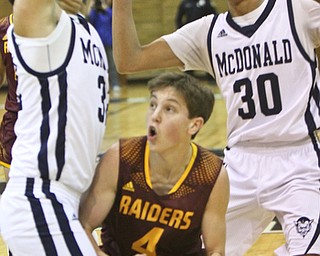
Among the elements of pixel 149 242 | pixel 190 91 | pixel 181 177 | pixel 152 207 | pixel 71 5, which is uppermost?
pixel 71 5

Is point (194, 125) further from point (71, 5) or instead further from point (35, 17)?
point (35, 17)

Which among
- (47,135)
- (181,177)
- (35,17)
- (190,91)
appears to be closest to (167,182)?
(181,177)

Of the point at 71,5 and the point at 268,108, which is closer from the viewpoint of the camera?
the point at 71,5

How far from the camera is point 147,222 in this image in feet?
11.8

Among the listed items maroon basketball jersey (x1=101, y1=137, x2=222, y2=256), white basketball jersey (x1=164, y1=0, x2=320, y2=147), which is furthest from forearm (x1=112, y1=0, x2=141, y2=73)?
maroon basketball jersey (x1=101, y1=137, x2=222, y2=256)

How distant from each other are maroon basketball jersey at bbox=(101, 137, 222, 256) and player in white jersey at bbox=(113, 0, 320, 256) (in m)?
0.66

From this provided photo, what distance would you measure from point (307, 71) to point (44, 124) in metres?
1.69

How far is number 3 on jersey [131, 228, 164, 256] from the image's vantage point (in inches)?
143

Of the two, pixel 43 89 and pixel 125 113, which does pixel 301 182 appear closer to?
pixel 43 89

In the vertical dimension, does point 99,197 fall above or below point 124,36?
below

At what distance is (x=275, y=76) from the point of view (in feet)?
14.1

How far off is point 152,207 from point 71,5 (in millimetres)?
945

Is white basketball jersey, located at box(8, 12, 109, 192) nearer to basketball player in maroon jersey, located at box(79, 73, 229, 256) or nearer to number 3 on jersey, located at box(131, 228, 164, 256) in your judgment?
basketball player in maroon jersey, located at box(79, 73, 229, 256)

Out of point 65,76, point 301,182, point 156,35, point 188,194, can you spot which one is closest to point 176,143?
point 188,194
